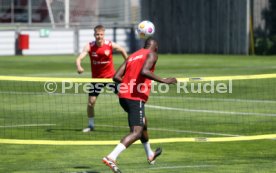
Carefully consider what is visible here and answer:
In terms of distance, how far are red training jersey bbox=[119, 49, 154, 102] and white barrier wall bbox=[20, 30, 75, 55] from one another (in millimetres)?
37485

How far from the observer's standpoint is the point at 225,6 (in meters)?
50.9

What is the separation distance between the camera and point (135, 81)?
44.9 ft

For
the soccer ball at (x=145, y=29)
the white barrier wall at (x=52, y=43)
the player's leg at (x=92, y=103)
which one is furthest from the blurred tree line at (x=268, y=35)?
the soccer ball at (x=145, y=29)

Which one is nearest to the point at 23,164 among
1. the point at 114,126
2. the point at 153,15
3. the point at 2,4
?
the point at 114,126

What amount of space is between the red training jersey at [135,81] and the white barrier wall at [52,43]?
3749 cm

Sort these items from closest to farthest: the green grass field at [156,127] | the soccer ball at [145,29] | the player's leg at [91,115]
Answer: the soccer ball at [145,29]
the green grass field at [156,127]
the player's leg at [91,115]

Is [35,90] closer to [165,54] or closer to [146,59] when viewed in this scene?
[146,59]

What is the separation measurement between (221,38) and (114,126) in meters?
32.4

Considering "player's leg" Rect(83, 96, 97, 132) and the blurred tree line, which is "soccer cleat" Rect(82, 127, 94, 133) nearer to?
"player's leg" Rect(83, 96, 97, 132)

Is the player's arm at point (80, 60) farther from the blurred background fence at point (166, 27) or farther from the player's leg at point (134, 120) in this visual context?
the blurred background fence at point (166, 27)

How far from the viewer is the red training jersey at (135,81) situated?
44.9 feet

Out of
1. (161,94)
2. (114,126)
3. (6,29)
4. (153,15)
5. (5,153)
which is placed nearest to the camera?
(5,153)

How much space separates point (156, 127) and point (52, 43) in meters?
32.9

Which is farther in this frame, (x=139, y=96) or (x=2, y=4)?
(x=2, y=4)
